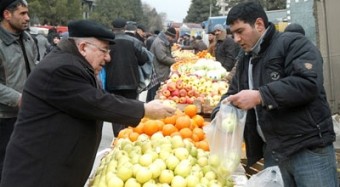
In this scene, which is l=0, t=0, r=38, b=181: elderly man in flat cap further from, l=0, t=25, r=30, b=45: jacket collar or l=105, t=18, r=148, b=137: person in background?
l=105, t=18, r=148, b=137: person in background

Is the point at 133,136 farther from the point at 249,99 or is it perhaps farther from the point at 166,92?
the point at 166,92

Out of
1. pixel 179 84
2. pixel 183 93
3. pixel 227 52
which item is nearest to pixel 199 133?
pixel 183 93

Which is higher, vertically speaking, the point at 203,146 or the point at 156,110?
the point at 156,110

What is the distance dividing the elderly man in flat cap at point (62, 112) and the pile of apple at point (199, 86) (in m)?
3.63

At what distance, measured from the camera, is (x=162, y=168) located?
318 cm

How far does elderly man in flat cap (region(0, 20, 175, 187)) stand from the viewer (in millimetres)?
2590

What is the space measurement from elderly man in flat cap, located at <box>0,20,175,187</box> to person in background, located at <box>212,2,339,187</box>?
863 millimetres

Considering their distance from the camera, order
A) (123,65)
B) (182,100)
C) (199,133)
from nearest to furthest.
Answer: (199,133), (182,100), (123,65)

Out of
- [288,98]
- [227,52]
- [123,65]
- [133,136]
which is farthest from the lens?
[227,52]

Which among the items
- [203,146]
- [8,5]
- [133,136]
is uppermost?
[8,5]

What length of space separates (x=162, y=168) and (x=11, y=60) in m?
1.99

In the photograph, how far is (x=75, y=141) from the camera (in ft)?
8.77

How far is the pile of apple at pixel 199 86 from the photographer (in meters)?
6.70

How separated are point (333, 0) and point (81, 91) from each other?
13.7ft
